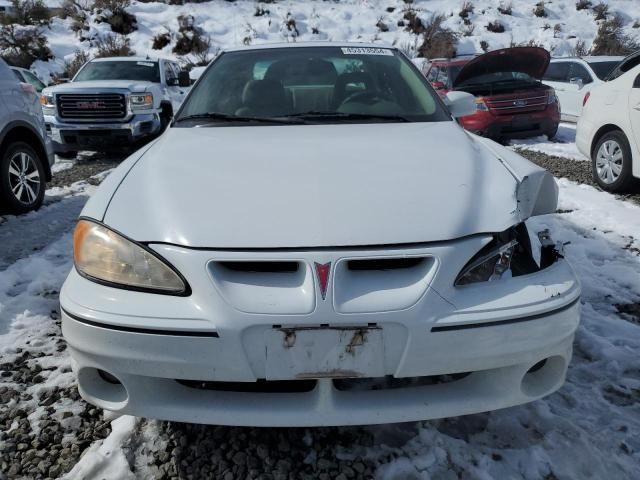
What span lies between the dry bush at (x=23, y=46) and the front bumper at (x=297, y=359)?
79.7 ft

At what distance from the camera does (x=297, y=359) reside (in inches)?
62.6

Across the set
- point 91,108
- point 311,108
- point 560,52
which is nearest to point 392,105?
point 311,108

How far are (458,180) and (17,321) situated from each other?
2564 mm

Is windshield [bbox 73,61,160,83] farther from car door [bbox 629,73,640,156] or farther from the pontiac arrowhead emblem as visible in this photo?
the pontiac arrowhead emblem

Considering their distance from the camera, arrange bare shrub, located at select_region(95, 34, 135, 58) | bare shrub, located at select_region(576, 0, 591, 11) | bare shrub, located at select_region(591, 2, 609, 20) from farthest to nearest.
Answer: bare shrub, located at select_region(576, 0, 591, 11) < bare shrub, located at select_region(591, 2, 609, 20) < bare shrub, located at select_region(95, 34, 135, 58)

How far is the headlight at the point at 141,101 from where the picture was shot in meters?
8.36

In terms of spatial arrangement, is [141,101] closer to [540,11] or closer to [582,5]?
[540,11]

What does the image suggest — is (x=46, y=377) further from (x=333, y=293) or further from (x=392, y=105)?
(x=392, y=105)

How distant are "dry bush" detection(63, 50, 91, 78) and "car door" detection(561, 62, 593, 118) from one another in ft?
58.7

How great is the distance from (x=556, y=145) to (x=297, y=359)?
332 inches

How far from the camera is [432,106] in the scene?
2.91 meters

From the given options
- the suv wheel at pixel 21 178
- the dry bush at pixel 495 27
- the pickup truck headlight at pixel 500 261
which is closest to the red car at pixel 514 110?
the suv wheel at pixel 21 178

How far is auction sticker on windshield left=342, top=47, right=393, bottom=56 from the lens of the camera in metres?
3.33

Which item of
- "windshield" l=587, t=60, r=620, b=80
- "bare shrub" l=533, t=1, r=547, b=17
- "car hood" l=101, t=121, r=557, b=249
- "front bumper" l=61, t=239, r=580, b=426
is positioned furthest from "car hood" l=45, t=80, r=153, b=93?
"bare shrub" l=533, t=1, r=547, b=17
